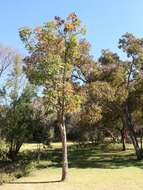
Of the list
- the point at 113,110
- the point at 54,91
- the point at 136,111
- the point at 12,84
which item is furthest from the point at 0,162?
the point at 54,91

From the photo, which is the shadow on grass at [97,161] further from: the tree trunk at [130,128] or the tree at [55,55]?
the tree at [55,55]

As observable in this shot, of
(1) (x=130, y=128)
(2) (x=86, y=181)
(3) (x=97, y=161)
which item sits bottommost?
(2) (x=86, y=181)

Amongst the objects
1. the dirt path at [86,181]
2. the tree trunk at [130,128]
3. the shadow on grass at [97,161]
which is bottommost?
the dirt path at [86,181]

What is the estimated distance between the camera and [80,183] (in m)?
19.6

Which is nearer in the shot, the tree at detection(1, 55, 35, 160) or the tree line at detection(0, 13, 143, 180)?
the tree line at detection(0, 13, 143, 180)

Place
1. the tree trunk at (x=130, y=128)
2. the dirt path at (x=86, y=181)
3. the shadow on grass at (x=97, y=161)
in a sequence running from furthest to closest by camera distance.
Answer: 1. the tree trunk at (x=130, y=128)
2. the shadow on grass at (x=97, y=161)
3. the dirt path at (x=86, y=181)

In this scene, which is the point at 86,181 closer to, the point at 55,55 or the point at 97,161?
the point at 55,55

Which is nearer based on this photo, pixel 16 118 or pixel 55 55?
pixel 55 55

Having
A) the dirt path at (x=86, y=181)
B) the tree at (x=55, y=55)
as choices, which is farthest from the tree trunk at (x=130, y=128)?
the tree at (x=55, y=55)

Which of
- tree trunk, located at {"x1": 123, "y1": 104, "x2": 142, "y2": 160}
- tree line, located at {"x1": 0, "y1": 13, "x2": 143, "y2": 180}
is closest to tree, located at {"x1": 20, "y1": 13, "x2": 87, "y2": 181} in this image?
tree line, located at {"x1": 0, "y1": 13, "x2": 143, "y2": 180}

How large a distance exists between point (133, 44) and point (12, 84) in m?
12.6

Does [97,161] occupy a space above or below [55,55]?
below

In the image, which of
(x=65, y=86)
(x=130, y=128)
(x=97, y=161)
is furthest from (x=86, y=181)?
(x=130, y=128)

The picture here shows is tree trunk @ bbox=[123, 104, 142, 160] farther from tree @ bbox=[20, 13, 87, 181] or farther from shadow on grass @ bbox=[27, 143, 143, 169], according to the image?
tree @ bbox=[20, 13, 87, 181]
